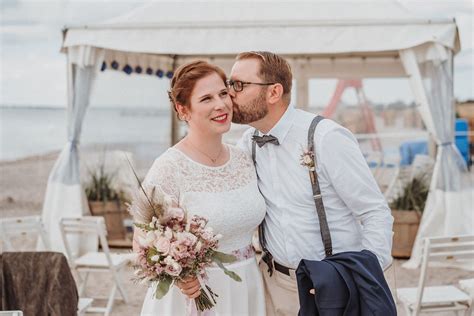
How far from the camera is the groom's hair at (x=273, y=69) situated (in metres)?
2.48

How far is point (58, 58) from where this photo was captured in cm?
4769

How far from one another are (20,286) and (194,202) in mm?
2058

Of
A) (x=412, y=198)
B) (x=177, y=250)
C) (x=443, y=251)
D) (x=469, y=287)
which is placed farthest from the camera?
(x=412, y=198)

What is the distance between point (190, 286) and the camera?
7.34 feet

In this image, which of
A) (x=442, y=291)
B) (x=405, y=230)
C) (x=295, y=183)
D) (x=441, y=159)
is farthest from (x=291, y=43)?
(x=295, y=183)

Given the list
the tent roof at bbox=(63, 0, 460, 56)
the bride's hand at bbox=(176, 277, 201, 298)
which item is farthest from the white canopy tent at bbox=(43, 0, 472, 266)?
the bride's hand at bbox=(176, 277, 201, 298)

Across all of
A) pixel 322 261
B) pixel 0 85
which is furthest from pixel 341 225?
pixel 0 85

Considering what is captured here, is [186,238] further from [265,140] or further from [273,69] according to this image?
[273,69]

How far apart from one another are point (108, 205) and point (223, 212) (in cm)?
556

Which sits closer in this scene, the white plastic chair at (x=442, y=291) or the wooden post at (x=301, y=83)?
the white plastic chair at (x=442, y=291)

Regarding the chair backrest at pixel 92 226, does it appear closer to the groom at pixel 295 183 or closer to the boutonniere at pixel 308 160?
the groom at pixel 295 183

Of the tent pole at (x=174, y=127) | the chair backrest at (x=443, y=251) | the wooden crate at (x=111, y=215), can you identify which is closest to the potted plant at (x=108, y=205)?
the wooden crate at (x=111, y=215)

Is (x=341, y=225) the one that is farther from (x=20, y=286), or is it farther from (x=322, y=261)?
(x=20, y=286)

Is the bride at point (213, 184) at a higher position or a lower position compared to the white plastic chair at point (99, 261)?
higher
